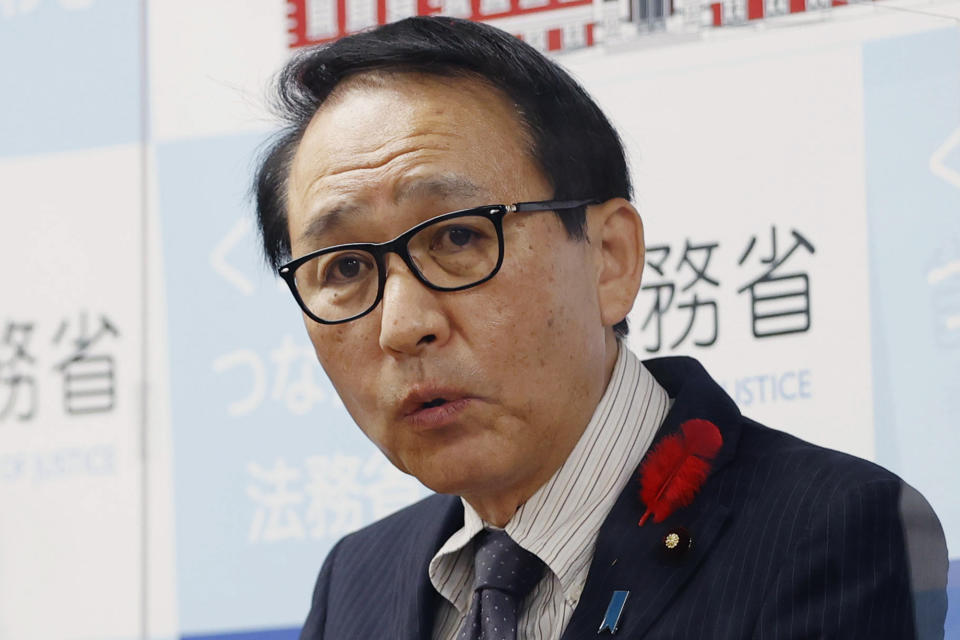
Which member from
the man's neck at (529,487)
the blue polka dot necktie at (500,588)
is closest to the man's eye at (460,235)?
the man's neck at (529,487)

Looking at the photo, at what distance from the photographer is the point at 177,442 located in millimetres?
2426

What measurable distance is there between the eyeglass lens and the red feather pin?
322 mm

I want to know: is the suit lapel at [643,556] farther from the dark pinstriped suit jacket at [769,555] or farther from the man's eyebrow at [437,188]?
the man's eyebrow at [437,188]

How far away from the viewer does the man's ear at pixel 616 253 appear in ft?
5.61

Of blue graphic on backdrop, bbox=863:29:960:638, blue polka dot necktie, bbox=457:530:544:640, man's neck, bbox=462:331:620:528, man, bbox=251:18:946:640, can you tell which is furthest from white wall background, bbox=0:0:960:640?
blue polka dot necktie, bbox=457:530:544:640

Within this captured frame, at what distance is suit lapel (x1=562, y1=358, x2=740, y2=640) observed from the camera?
1515 millimetres

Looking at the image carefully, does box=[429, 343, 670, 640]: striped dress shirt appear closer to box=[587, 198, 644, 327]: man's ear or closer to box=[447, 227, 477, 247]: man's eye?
box=[587, 198, 644, 327]: man's ear

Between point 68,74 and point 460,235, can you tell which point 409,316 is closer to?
point 460,235

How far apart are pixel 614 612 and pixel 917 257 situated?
74cm

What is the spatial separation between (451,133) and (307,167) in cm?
22

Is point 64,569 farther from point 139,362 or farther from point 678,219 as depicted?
point 678,219

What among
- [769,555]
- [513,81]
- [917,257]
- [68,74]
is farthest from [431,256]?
[68,74]

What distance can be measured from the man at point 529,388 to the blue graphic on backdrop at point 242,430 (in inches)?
20.4

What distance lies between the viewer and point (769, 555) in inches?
58.2
